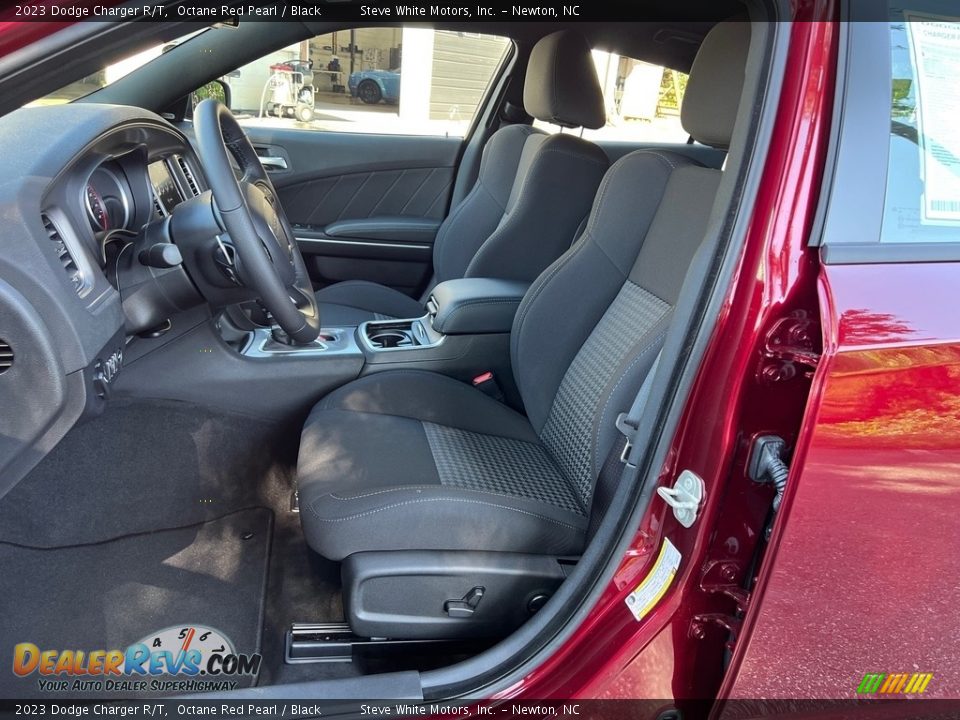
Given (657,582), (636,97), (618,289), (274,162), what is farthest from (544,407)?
(274,162)

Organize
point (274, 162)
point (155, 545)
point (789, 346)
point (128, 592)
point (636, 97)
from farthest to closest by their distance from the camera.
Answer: point (274, 162), point (636, 97), point (155, 545), point (128, 592), point (789, 346)

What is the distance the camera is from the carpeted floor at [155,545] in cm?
160

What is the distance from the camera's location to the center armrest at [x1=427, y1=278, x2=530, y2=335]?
87.4 inches

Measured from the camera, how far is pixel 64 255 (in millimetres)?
1251

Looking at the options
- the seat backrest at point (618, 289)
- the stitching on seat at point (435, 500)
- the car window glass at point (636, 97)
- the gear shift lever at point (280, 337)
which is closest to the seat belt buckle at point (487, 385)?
the seat backrest at point (618, 289)

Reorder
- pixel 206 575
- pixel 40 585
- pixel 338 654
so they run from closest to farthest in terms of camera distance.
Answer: pixel 338 654
pixel 40 585
pixel 206 575

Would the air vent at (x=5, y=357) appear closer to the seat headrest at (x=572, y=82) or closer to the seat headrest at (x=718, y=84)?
the seat headrest at (x=718, y=84)

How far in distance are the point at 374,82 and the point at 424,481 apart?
2280 millimetres

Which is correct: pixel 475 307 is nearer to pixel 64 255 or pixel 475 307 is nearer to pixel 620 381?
pixel 620 381

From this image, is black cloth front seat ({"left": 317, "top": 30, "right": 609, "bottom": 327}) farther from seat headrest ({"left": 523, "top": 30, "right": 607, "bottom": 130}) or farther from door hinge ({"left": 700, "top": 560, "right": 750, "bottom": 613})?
door hinge ({"left": 700, "top": 560, "right": 750, "bottom": 613})

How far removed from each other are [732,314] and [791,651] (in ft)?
1.51

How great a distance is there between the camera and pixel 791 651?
1.06m

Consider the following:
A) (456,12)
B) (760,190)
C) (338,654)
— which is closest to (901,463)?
(760,190)

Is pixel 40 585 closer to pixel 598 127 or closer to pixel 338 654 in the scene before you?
pixel 338 654
